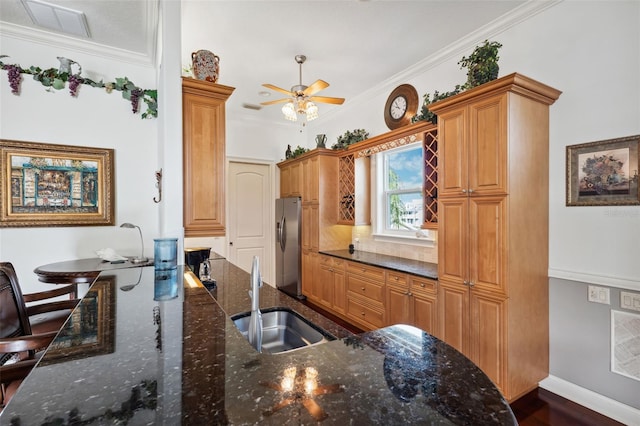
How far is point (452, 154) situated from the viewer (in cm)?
252

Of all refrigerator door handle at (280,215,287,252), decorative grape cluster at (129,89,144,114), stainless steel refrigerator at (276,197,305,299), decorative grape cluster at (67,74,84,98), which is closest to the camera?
decorative grape cluster at (67,74,84,98)

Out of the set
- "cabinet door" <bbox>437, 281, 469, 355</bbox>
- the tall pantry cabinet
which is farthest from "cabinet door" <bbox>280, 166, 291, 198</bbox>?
"cabinet door" <bbox>437, 281, 469, 355</bbox>

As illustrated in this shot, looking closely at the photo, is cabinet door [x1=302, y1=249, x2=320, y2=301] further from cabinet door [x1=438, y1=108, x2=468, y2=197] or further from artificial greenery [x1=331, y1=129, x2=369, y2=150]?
cabinet door [x1=438, y1=108, x2=468, y2=197]

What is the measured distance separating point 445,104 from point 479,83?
0.93 ft

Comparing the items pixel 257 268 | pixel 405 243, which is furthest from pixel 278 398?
pixel 405 243

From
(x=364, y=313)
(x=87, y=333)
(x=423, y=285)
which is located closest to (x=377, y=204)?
(x=364, y=313)

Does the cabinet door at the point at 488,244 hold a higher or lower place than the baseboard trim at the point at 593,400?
higher

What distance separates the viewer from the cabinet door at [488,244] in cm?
215

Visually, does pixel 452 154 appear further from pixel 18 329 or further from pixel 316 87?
pixel 18 329

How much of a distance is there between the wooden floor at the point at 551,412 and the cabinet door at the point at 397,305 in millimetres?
1018

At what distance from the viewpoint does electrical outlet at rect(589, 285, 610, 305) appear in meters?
2.09

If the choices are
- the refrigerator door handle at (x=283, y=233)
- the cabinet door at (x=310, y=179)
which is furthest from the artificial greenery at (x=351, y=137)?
the refrigerator door handle at (x=283, y=233)

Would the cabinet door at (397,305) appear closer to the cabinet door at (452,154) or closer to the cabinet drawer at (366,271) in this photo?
the cabinet drawer at (366,271)

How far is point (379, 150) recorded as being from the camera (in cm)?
371
